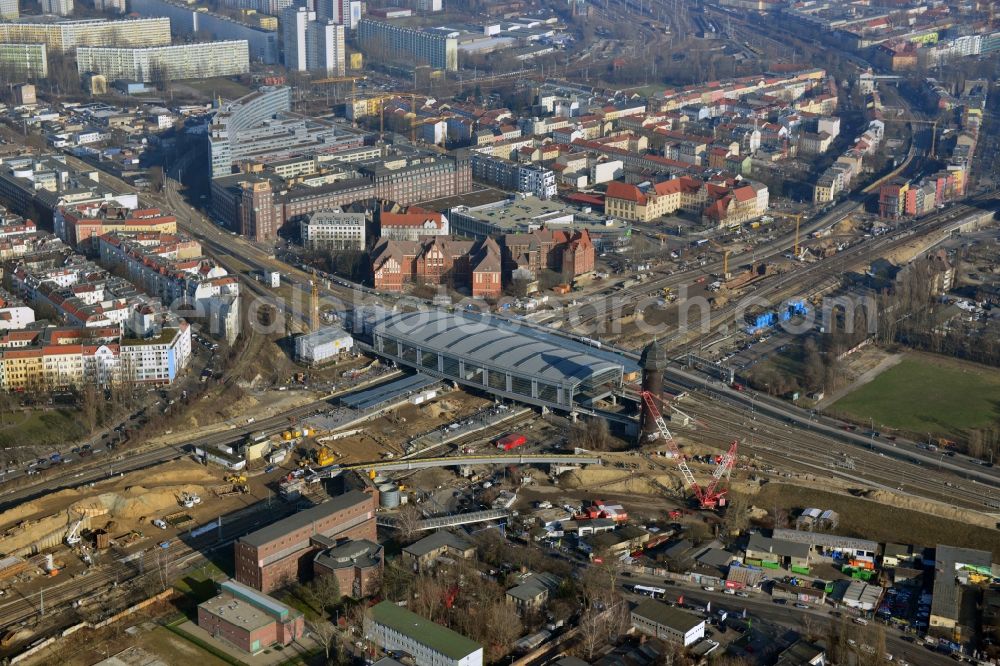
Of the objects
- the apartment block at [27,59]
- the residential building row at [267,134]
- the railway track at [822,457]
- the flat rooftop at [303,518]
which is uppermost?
the apartment block at [27,59]

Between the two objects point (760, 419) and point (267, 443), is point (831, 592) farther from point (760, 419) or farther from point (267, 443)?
point (267, 443)

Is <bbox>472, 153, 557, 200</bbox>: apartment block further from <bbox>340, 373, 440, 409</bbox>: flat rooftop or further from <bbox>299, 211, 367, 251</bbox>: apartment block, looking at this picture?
<bbox>340, 373, 440, 409</bbox>: flat rooftop

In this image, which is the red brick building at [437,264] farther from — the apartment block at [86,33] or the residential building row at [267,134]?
the apartment block at [86,33]

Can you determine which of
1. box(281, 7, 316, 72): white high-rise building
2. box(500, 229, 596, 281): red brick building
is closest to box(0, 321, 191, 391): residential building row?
box(500, 229, 596, 281): red brick building

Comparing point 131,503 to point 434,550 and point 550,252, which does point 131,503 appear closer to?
point 434,550

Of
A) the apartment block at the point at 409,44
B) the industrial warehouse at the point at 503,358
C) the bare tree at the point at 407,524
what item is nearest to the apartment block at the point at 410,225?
the industrial warehouse at the point at 503,358

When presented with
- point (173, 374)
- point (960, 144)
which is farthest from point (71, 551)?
point (960, 144)
